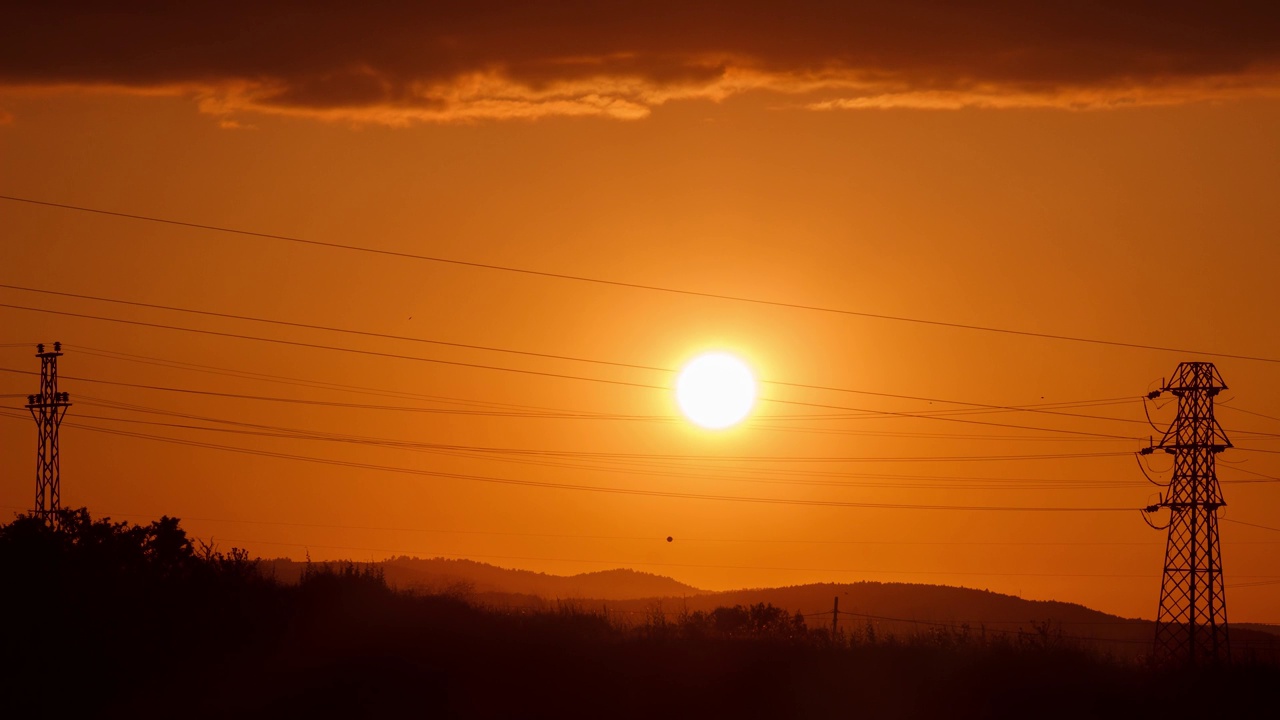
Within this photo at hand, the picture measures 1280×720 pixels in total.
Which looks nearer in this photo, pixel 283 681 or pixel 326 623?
pixel 283 681

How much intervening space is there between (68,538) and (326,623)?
1008cm

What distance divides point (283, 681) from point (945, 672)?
2025 centimetres

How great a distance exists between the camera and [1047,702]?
45594mm

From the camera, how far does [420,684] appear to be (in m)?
45.2

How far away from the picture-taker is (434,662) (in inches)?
1831

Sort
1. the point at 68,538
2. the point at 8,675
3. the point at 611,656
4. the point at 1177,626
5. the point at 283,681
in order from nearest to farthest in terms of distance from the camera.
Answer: the point at 8,675 → the point at 283,681 → the point at 611,656 → the point at 68,538 → the point at 1177,626

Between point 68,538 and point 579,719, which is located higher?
point 68,538

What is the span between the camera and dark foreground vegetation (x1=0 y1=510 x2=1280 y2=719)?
143 feet

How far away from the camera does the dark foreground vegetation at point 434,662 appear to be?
43719mm

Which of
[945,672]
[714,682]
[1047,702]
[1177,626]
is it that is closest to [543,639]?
[714,682]

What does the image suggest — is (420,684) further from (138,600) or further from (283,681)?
(138,600)

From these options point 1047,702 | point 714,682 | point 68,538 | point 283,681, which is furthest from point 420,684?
point 1047,702

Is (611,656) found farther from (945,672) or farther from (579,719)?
(945,672)

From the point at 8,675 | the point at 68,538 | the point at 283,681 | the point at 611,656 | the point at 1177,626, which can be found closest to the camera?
the point at 8,675
